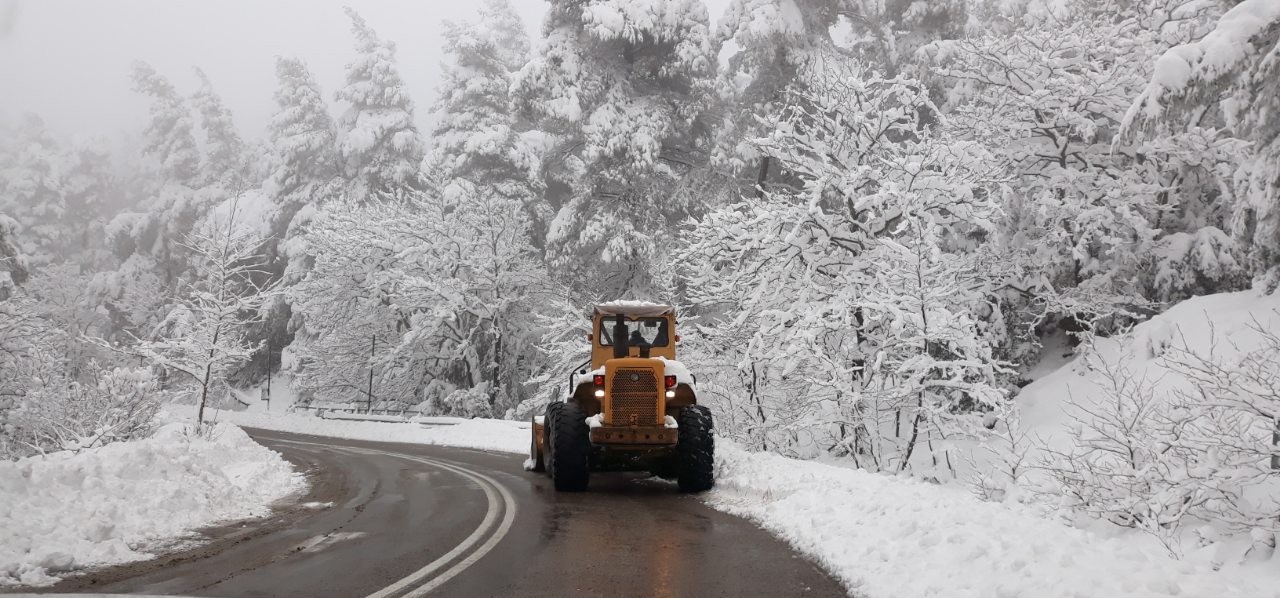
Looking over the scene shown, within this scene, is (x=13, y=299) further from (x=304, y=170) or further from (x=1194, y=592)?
(x=304, y=170)

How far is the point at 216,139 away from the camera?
60938 mm

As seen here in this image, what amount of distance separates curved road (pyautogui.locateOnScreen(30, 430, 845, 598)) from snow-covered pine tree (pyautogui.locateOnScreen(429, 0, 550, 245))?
908 inches

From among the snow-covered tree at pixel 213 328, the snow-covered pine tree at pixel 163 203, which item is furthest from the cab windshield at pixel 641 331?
the snow-covered pine tree at pixel 163 203

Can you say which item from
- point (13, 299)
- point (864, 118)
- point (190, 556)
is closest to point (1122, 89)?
point (864, 118)

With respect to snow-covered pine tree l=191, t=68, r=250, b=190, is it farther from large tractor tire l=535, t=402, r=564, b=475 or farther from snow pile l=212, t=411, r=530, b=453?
large tractor tire l=535, t=402, r=564, b=475

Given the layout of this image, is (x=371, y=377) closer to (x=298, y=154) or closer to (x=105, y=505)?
(x=298, y=154)

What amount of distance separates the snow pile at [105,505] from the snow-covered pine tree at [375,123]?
115ft

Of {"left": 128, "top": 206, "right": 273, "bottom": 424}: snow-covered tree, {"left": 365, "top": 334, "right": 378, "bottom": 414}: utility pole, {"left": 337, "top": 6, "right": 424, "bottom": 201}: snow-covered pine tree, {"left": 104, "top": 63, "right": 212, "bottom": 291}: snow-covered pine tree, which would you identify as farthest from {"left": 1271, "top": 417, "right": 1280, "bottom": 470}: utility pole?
{"left": 104, "top": 63, "right": 212, "bottom": 291}: snow-covered pine tree

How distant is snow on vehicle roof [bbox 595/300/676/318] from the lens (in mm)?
12656

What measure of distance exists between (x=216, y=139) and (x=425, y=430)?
45.4 meters

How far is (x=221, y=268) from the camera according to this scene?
811 inches

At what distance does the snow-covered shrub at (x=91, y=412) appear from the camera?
14993 millimetres

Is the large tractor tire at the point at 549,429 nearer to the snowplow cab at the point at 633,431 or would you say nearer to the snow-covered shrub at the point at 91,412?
the snowplow cab at the point at 633,431

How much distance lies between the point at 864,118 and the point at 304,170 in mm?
42282
